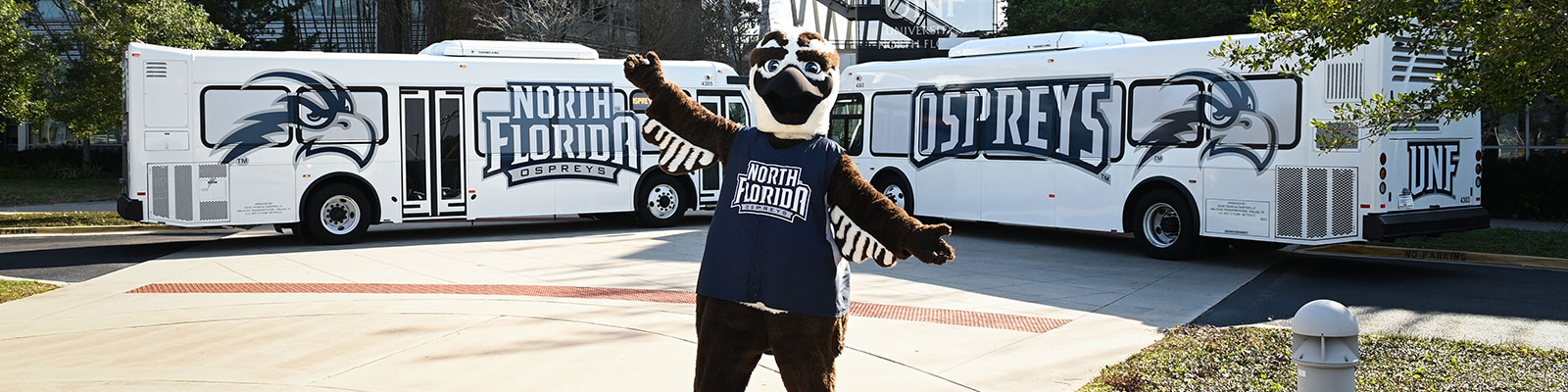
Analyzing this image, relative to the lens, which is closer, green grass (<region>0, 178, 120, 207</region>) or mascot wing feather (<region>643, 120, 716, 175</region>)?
mascot wing feather (<region>643, 120, 716, 175</region>)

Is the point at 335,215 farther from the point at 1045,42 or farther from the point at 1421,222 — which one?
the point at 1421,222

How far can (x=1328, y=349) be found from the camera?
445 centimetres

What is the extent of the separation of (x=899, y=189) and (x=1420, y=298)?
7317mm

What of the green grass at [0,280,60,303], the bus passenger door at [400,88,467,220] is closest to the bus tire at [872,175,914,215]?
the bus passenger door at [400,88,467,220]

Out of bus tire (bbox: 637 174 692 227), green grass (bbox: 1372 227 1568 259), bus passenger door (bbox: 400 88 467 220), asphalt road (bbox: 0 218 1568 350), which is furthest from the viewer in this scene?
bus tire (bbox: 637 174 692 227)

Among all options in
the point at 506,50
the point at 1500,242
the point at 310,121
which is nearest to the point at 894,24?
the point at 506,50

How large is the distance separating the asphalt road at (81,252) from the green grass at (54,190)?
780 cm

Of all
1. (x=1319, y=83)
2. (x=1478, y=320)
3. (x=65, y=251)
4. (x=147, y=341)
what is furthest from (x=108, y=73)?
(x=1478, y=320)

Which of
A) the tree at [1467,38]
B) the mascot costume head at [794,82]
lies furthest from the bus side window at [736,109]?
the mascot costume head at [794,82]

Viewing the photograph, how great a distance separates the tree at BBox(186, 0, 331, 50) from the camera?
3148cm

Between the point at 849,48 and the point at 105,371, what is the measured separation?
107ft

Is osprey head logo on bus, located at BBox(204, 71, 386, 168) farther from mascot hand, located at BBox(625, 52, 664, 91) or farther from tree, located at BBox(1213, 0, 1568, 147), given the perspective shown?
mascot hand, located at BBox(625, 52, 664, 91)

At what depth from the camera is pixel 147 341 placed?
791 centimetres

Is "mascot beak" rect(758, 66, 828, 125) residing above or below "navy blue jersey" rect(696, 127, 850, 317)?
above
